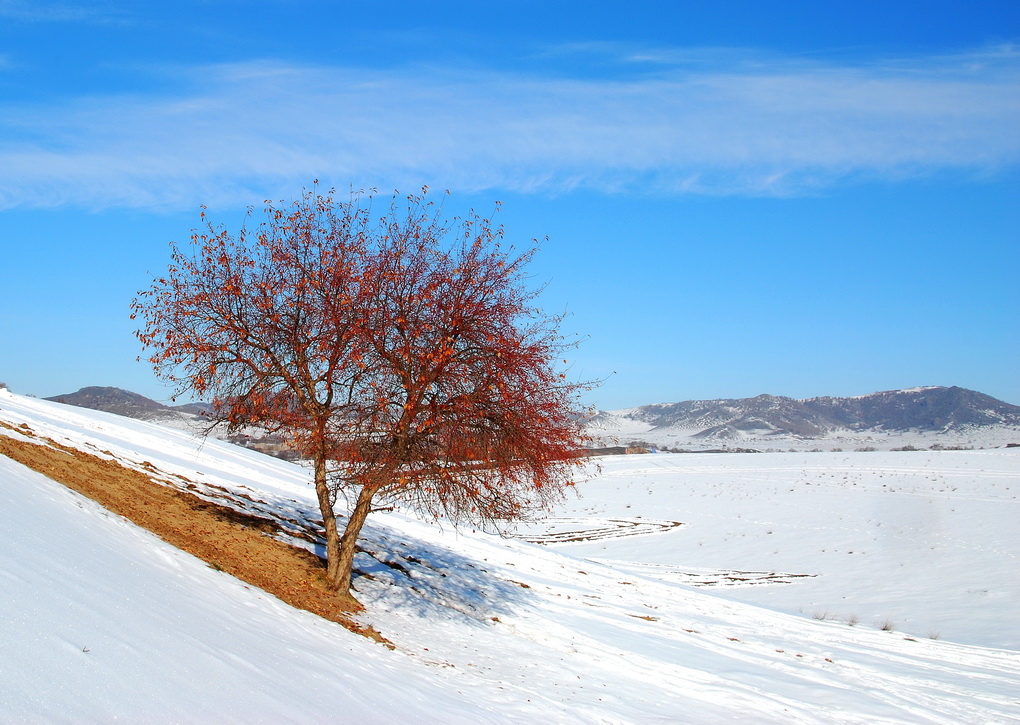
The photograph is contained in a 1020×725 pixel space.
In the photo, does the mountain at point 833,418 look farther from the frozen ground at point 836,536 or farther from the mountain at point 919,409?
the frozen ground at point 836,536

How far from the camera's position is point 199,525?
14.1 meters

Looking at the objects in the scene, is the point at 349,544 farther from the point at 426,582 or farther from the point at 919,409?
the point at 919,409

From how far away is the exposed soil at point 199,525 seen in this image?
12.5m

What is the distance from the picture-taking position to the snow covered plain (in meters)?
6.67

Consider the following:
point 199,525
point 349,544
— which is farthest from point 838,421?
point 199,525

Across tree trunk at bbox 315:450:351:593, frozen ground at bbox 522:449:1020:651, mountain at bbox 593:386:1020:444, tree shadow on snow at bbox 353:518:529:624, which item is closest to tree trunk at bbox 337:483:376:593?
tree trunk at bbox 315:450:351:593

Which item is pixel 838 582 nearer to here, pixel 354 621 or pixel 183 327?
pixel 354 621

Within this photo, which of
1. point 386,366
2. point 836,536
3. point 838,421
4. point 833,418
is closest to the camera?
point 386,366

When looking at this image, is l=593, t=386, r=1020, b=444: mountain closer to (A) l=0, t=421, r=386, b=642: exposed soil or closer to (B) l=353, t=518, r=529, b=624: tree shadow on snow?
(B) l=353, t=518, r=529, b=624: tree shadow on snow

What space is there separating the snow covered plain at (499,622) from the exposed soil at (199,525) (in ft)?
2.45

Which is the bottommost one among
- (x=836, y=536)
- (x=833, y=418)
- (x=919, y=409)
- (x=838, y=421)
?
(x=836, y=536)

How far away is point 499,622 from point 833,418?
154544 mm

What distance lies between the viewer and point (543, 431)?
13352 millimetres

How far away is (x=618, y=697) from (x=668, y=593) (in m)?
9.45
